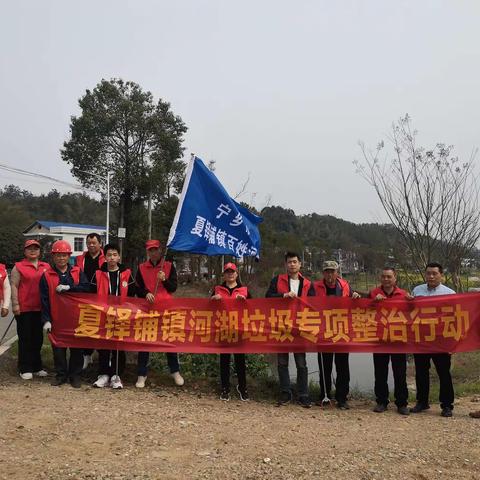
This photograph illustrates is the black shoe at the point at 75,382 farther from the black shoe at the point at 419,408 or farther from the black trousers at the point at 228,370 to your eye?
the black shoe at the point at 419,408

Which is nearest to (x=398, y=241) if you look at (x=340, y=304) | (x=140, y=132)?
(x=340, y=304)

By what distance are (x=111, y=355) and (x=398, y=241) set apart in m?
9.22

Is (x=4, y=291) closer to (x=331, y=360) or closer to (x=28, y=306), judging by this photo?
(x=28, y=306)

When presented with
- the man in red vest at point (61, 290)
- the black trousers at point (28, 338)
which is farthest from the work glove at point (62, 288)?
the black trousers at point (28, 338)

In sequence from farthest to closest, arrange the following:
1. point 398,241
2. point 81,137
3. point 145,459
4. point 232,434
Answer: point 81,137 → point 398,241 → point 232,434 → point 145,459

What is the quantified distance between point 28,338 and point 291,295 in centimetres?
335

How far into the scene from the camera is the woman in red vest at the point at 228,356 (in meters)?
5.70

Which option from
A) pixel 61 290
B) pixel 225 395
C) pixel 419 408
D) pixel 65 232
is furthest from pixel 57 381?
pixel 65 232

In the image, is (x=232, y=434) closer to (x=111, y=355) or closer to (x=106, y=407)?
(x=106, y=407)

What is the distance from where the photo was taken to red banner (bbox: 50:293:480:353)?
18.5 ft

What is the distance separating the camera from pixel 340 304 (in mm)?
5773

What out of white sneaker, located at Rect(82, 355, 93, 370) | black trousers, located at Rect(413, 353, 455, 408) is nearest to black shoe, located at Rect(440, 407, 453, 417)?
black trousers, located at Rect(413, 353, 455, 408)

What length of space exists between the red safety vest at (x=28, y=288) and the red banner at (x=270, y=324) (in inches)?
11.1

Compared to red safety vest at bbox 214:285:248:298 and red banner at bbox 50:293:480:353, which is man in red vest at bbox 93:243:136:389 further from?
red safety vest at bbox 214:285:248:298
